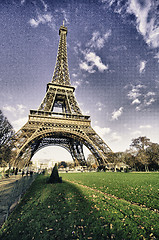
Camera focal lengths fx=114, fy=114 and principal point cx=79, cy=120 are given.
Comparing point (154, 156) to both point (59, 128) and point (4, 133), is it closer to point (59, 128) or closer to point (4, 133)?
point (59, 128)

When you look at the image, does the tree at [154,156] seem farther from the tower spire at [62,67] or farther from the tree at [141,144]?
the tower spire at [62,67]

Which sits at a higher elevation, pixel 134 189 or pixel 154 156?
pixel 154 156

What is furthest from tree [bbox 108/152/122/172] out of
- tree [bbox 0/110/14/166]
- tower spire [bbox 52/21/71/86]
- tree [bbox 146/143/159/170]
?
tower spire [bbox 52/21/71/86]

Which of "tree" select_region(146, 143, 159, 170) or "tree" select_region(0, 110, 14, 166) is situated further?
"tree" select_region(146, 143, 159, 170)

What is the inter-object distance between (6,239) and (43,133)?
22707 mm

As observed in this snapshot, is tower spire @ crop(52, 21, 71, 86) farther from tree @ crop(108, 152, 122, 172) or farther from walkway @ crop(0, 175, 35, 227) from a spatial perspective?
walkway @ crop(0, 175, 35, 227)

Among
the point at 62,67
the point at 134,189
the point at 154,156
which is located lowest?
the point at 134,189

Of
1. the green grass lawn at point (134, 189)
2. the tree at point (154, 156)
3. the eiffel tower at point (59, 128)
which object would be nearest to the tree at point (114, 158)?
the eiffel tower at point (59, 128)

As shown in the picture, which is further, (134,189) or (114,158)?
(114,158)

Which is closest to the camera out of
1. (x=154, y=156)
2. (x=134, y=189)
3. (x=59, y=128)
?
(x=134, y=189)

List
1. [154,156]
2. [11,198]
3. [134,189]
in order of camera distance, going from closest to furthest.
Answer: [11,198], [134,189], [154,156]

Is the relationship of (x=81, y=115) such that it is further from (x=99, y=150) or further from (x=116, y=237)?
(x=116, y=237)

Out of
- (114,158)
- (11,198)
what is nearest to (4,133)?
(11,198)

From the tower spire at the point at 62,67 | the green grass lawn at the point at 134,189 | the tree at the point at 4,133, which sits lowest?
the green grass lawn at the point at 134,189
